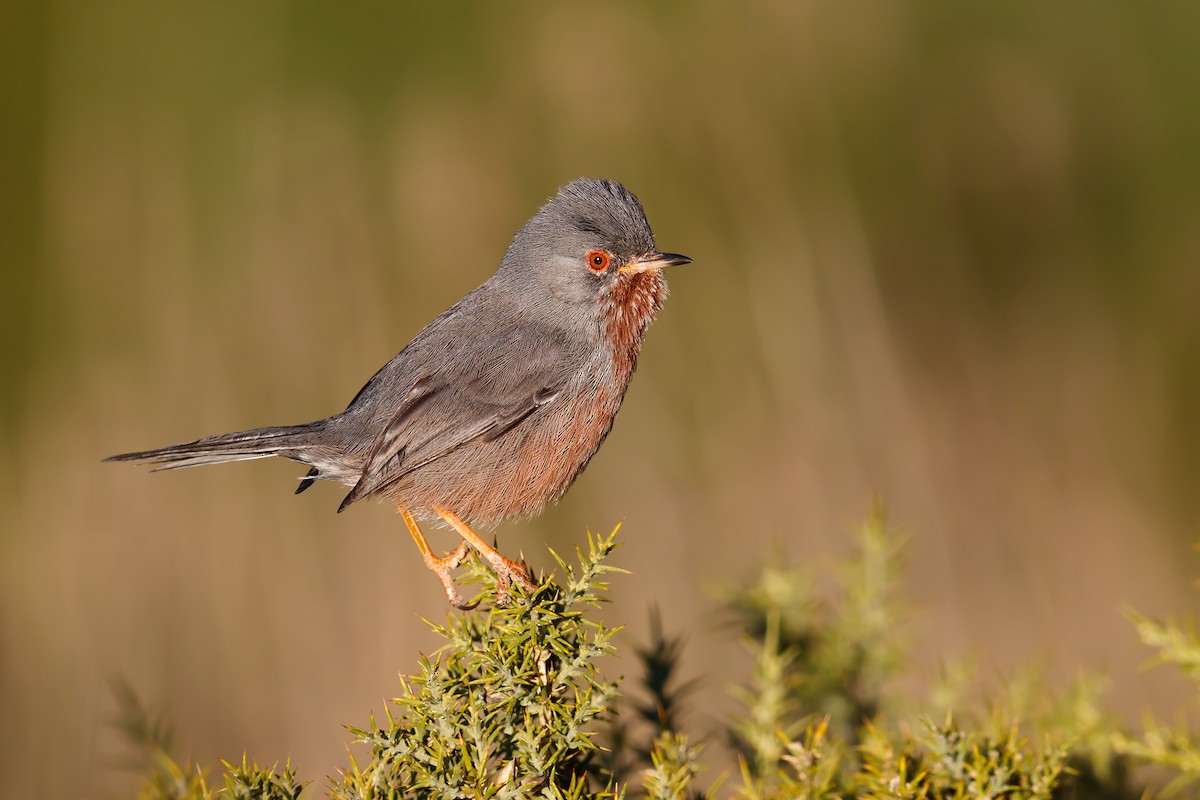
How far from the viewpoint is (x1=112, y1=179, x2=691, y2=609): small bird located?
3.40 metres

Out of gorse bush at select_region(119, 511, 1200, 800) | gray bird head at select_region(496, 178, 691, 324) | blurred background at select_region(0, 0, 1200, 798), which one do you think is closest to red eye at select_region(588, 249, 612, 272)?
gray bird head at select_region(496, 178, 691, 324)

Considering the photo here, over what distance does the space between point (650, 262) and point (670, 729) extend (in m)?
1.94

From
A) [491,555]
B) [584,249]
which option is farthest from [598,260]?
[491,555]

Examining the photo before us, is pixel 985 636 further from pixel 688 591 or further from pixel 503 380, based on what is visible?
pixel 503 380

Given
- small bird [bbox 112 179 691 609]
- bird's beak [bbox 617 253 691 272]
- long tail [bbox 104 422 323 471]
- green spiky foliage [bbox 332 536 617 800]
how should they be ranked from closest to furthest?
green spiky foliage [bbox 332 536 617 800], long tail [bbox 104 422 323 471], small bird [bbox 112 179 691 609], bird's beak [bbox 617 253 691 272]

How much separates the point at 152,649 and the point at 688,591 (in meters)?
2.46

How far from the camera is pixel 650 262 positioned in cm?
362

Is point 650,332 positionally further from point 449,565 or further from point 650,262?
point 449,565

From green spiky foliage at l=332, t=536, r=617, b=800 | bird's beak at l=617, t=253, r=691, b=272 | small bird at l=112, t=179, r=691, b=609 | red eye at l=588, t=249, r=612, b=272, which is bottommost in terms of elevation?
green spiky foliage at l=332, t=536, r=617, b=800

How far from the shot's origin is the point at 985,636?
15.9ft

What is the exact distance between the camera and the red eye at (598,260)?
362 cm

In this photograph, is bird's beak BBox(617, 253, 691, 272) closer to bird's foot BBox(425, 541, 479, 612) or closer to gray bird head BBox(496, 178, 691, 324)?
gray bird head BBox(496, 178, 691, 324)

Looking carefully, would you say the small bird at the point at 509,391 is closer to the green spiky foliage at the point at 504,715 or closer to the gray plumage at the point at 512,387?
the gray plumage at the point at 512,387

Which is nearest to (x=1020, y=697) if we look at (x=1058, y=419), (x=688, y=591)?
(x=688, y=591)
